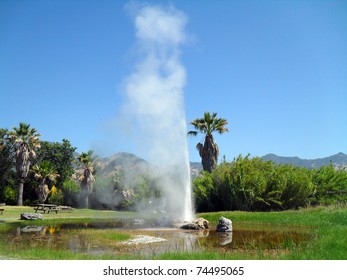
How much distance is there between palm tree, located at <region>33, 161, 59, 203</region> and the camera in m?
48.8

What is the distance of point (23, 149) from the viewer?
162 feet

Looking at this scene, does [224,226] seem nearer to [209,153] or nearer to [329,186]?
[329,186]

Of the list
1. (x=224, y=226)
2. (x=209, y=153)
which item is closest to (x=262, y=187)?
(x=209, y=153)

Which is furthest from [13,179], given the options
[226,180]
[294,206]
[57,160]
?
[294,206]

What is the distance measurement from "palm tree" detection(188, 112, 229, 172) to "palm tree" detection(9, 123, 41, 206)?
22552mm

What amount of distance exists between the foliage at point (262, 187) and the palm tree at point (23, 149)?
2476 centimetres

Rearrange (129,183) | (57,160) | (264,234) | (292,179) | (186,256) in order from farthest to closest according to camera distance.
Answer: (57,160), (129,183), (292,179), (264,234), (186,256)

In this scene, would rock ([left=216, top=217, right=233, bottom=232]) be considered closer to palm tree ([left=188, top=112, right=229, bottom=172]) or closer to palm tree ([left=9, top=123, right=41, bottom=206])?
palm tree ([left=188, top=112, right=229, bottom=172])

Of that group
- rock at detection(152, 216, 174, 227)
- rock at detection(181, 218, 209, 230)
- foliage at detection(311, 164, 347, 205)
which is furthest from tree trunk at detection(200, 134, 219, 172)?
rock at detection(181, 218, 209, 230)

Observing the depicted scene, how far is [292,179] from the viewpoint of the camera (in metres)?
32.0

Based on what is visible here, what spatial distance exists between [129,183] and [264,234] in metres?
35.2

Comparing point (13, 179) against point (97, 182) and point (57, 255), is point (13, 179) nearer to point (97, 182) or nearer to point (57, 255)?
point (97, 182)

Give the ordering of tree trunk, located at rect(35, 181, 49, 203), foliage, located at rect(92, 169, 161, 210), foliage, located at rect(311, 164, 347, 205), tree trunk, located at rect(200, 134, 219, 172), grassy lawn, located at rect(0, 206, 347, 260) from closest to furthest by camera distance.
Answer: grassy lawn, located at rect(0, 206, 347, 260), foliage, located at rect(311, 164, 347, 205), tree trunk, located at rect(200, 134, 219, 172), foliage, located at rect(92, 169, 161, 210), tree trunk, located at rect(35, 181, 49, 203)

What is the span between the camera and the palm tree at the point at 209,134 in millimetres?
41625
